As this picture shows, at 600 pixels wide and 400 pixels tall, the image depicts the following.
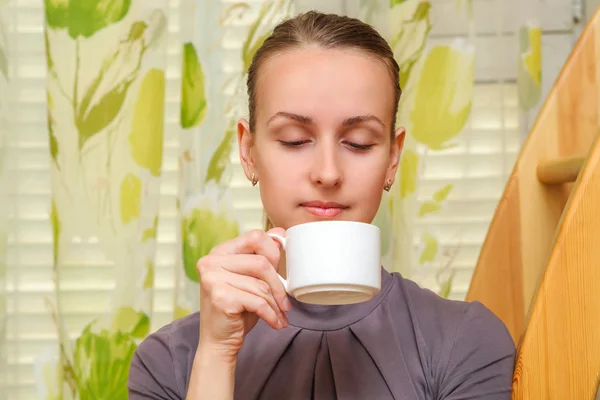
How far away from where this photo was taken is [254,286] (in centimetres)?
82

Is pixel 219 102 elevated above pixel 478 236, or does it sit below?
above

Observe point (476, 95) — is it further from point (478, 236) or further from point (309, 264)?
point (309, 264)

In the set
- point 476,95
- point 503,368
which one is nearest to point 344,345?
point 503,368

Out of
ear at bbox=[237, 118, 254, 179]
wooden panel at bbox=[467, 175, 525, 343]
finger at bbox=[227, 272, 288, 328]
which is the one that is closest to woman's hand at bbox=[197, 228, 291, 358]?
finger at bbox=[227, 272, 288, 328]

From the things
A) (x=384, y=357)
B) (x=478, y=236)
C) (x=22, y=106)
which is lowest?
(x=384, y=357)

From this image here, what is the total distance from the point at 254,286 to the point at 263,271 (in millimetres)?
25

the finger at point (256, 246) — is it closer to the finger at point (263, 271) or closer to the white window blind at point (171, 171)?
the finger at point (263, 271)

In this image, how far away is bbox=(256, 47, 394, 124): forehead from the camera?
3.07 feet

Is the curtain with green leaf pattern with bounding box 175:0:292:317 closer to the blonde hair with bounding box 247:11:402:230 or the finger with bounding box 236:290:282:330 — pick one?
the blonde hair with bounding box 247:11:402:230

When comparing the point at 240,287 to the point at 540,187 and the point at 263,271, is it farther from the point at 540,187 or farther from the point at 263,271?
the point at 540,187

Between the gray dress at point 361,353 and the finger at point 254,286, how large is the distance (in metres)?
0.19

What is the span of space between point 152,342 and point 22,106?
759 mm

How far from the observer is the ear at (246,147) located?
3.50 ft

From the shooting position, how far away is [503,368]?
0.90 metres
